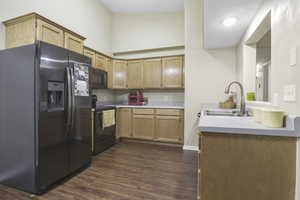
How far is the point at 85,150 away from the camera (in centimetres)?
228

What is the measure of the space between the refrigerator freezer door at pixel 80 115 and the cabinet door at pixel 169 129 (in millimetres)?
1662

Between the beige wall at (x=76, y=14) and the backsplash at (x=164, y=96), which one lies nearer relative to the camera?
the beige wall at (x=76, y=14)

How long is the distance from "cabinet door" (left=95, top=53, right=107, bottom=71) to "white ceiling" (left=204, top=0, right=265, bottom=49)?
7.76ft

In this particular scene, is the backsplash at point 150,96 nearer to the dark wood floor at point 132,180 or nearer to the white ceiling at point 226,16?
the dark wood floor at point 132,180

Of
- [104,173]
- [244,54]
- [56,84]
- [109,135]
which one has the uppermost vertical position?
[244,54]

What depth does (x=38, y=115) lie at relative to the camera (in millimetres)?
1623

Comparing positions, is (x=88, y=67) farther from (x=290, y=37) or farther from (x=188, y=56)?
(x=290, y=37)

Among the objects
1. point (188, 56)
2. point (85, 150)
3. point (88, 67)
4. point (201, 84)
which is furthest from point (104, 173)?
point (188, 56)

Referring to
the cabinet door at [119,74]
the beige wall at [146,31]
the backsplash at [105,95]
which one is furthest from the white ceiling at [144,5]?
the backsplash at [105,95]

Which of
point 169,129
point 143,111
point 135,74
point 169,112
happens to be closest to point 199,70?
point 169,112

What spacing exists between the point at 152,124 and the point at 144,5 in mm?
3054

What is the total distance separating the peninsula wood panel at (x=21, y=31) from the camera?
2041 millimetres

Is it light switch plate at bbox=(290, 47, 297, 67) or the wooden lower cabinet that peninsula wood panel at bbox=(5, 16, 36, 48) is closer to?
the wooden lower cabinet

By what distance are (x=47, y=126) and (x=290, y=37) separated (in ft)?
7.79
